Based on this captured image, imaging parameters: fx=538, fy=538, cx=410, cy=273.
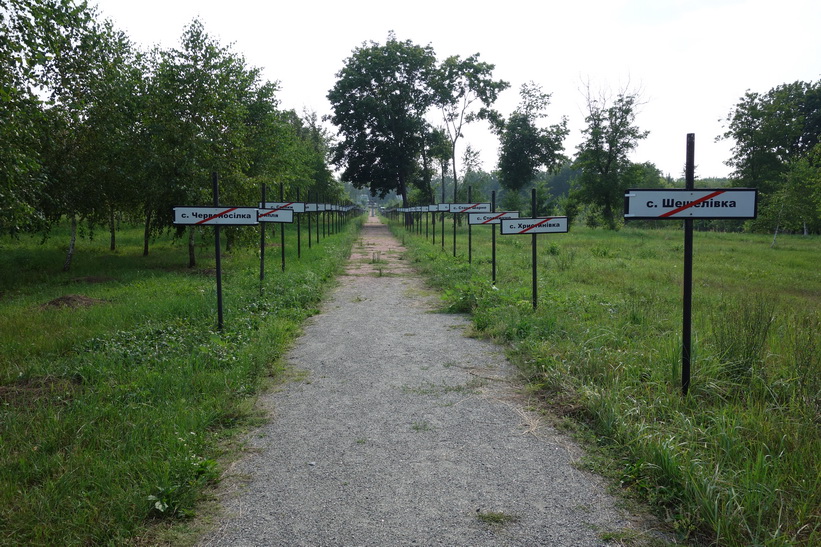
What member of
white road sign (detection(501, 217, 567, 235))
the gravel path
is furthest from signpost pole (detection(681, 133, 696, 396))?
white road sign (detection(501, 217, 567, 235))

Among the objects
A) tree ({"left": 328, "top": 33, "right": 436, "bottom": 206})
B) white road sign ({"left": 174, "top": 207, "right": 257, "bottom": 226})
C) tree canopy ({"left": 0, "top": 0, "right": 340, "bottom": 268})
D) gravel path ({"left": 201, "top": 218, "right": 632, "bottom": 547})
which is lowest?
gravel path ({"left": 201, "top": 218, "right": 632, "bottom": 547})

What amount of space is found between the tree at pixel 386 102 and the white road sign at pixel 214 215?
38.2 m

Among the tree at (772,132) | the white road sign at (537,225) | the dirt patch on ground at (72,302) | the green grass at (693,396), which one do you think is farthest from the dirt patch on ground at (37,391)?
the tree at (772,132)

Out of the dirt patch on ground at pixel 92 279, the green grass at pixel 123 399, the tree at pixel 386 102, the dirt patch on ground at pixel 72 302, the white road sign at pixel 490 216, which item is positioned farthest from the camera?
the tree at pixel 386 102

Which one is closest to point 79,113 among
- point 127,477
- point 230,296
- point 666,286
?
point 230,296

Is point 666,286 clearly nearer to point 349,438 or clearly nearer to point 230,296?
point 230,296

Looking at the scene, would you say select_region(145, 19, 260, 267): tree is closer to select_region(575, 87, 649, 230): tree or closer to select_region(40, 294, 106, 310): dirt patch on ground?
select_region(40, 294, 106, 310): dirt patch on ground

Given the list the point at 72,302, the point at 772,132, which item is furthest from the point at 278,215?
the point at 772,132

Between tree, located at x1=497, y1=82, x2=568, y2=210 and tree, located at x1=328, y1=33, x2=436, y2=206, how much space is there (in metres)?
8.87

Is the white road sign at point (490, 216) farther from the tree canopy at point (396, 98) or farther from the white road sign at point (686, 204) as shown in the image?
the tree canopy at point (396, 98)

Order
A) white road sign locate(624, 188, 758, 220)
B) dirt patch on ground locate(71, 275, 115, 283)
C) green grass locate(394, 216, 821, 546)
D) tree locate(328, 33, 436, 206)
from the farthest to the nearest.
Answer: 1. tree locate(328, 33, 436, 206)
2. dirt patch on ground locate(71, 275, 115, 283)
3. white road sign locate(624, 188, 758, 220)
4. green grass locate(394, 216, 821, 546)

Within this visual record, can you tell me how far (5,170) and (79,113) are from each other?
707cm

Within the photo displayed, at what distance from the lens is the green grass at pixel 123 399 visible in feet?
9.76

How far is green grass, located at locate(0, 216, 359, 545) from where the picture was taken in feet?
9.76
